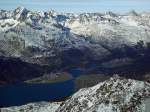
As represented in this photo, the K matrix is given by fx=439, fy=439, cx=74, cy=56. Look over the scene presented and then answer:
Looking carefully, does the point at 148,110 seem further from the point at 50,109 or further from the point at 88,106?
the point at 50,109

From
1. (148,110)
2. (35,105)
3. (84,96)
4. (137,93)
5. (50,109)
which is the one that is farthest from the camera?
(35,105)

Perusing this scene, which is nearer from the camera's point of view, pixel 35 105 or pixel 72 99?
pixel 72 99

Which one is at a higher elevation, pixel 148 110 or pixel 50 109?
pixel 148 110

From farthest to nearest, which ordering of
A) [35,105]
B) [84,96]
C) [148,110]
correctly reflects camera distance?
[35,105], [84,96], [148,110]

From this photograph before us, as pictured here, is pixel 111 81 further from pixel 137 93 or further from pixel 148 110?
pixel 148 110

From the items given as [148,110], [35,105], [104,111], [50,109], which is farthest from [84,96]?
[35,105]

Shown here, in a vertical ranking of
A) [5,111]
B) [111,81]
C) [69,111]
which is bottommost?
[5,111]

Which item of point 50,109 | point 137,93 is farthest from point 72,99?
point 50,109
